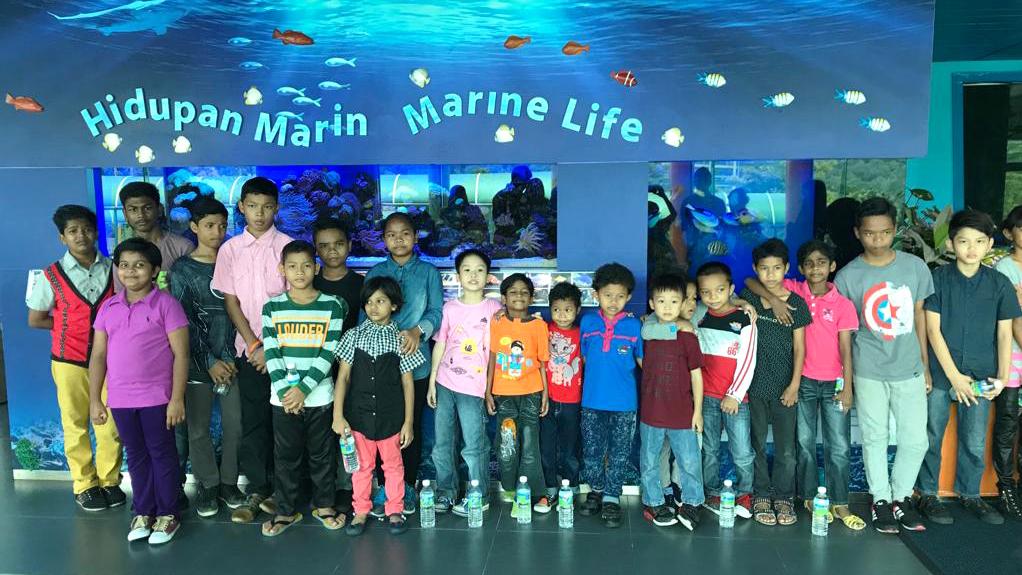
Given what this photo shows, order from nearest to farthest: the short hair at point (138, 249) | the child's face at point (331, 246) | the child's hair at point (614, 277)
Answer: the short hair at point (138, 249)
the child's hair at point (614, 277)
the child's face at point (331, 246)

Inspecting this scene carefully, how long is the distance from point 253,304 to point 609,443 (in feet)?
7.19

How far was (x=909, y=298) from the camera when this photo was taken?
12.2 feet

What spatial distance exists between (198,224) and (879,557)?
4.10 meters

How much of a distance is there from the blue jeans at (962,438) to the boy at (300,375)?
134 inches

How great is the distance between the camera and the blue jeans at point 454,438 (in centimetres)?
388

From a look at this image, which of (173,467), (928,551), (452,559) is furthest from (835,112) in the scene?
(173,467)

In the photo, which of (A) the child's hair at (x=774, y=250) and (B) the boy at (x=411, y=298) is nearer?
(A) the child's hair at (x=774, y=250)

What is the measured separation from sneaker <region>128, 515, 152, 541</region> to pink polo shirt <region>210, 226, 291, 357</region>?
1098 mm

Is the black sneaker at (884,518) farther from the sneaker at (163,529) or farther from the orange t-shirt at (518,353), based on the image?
the sneaker at (163,529)

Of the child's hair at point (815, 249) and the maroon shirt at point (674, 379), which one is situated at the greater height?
the child's hair at point (815, 249)

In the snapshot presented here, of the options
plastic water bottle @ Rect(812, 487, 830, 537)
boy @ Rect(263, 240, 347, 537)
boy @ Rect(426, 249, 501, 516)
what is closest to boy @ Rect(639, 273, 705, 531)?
plastic water bottle @ Rect(812, 487, 830, 537)

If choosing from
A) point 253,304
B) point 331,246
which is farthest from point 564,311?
point 253,304

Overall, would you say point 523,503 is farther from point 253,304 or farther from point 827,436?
point 253,304

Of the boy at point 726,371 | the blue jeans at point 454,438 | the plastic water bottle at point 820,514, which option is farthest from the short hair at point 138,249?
the plastic water bottle at point 820,514
